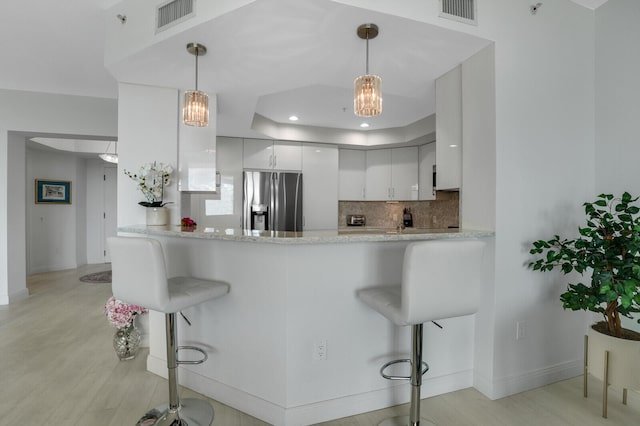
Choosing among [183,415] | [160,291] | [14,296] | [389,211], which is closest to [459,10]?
[160,291]

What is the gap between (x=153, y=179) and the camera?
2.76m

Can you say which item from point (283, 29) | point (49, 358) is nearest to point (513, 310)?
point (283, 29)

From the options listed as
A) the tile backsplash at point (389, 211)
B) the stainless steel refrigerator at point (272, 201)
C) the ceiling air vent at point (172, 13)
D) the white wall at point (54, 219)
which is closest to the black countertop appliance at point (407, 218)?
the tile backsplash at point (389, 211)

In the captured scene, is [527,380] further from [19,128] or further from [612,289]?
[19,128]

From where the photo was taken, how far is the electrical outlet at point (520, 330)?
7.30ft

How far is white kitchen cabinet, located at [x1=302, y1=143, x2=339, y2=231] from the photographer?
16.7 feet

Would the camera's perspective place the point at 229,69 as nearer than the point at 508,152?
No

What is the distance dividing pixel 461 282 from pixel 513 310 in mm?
908

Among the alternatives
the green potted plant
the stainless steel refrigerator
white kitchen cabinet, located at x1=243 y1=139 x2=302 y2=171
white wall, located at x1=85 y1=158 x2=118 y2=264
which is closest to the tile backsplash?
the stainless steel refrigerator

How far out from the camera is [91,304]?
13.5 ft

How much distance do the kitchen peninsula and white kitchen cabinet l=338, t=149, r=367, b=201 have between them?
10.9 feet

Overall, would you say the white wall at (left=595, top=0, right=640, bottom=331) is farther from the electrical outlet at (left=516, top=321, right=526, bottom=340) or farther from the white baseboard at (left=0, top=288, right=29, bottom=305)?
the white baseboard at (left=0, top=288, right=29, bottom=305)

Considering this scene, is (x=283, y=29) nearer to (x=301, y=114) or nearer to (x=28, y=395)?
(x=301, y=114)

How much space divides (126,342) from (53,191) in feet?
17.1
